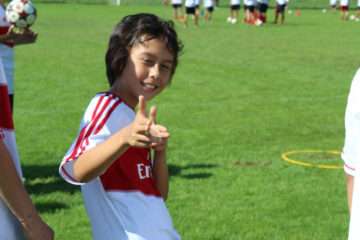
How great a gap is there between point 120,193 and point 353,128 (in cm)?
105

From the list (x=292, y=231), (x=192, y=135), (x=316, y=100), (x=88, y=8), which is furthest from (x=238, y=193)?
(x=88, y=8)

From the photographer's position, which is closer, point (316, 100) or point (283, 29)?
point (316, 100)

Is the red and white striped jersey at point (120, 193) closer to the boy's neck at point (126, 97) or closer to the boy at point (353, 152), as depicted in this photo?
the boy's neck at point (126, 97)

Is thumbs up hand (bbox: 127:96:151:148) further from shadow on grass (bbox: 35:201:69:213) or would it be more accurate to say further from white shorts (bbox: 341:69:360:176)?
shadow on grass (bbox: 35:201:69:213)

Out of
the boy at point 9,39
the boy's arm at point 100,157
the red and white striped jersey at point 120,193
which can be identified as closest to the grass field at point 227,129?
the boy at point 9,39

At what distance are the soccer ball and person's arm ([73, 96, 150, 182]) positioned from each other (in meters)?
4.97

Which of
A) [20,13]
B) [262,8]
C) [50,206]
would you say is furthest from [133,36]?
[262,8]

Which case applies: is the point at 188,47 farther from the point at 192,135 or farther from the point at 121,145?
the point at 121,145

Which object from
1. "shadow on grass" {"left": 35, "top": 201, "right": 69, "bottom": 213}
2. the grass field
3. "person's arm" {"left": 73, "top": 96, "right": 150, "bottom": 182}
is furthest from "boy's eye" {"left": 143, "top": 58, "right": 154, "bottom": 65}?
"shadow on grass" {"left": 35, "top": 201, "right": 69, "bottom": 213}

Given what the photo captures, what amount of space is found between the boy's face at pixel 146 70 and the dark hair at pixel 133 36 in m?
0.03

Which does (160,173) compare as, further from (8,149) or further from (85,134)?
(8,149)

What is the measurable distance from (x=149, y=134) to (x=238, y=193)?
18.6ft

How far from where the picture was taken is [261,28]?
109 ft

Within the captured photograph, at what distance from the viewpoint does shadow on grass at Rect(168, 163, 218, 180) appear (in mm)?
8836
